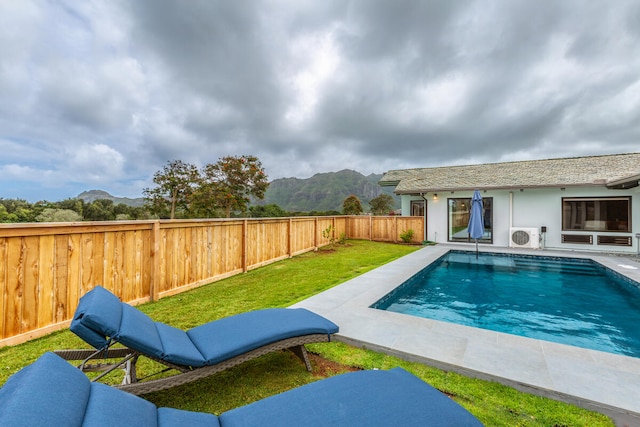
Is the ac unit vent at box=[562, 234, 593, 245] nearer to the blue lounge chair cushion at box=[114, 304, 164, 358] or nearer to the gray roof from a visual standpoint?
the gray roof

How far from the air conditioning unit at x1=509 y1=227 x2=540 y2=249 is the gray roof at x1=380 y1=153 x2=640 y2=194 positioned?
187 centimetres

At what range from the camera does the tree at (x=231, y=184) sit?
25203 mm

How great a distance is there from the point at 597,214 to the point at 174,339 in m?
15.2

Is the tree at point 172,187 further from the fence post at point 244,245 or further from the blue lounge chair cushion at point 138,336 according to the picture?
the blue lounge chair cushion at point 138,336

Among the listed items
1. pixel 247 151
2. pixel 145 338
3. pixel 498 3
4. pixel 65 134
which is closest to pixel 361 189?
pixel 247 151

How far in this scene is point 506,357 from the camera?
10.7 ft

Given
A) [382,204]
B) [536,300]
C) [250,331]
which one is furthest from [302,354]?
[382,204]

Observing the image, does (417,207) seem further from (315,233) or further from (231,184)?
(231,184)

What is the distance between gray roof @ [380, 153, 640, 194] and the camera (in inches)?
452

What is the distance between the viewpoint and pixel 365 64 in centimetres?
1197

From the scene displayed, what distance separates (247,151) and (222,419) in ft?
89.0

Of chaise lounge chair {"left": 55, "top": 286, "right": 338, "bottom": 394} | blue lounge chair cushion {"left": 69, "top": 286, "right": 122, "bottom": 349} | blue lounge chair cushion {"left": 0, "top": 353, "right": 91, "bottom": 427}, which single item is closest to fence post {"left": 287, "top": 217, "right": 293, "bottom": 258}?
chaise lounge chair {"left": 55, "top": 286, "right": 338, "bottom": 394}

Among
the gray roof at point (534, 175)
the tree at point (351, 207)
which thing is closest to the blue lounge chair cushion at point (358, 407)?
the gray roof at point (534, 175)

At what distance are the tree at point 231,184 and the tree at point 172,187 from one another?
1502mm
